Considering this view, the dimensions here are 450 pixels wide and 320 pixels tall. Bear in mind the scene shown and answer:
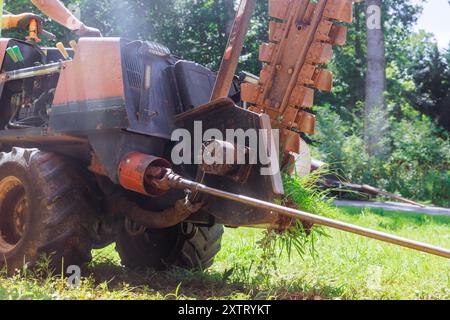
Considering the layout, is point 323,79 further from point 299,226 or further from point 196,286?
point 196,286

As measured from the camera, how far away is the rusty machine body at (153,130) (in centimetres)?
388

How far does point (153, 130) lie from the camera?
162 inches

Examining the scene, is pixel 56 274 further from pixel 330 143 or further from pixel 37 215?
pixel 330 143

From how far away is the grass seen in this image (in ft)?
12.0

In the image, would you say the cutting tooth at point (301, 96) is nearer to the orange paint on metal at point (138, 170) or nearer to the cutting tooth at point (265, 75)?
the cutting tooth at point (265, 75)

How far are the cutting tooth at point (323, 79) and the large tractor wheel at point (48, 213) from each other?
5.89 feet

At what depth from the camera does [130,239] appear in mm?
5145

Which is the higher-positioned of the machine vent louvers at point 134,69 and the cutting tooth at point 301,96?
the machine vent louvers at point 134,69

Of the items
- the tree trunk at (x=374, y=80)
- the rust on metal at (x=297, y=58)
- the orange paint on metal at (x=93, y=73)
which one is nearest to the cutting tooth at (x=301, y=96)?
the rust on metal at (x=297, y=58)

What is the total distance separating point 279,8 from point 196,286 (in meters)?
2.11

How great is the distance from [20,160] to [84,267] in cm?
88

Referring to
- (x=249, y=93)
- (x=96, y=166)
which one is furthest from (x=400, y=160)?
(x=96, y=166)

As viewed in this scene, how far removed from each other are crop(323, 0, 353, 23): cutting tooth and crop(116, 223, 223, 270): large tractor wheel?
81.4 inches

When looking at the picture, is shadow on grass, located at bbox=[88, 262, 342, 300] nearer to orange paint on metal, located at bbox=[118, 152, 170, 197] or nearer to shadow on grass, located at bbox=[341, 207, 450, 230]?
orange paint on metal, located at bbox=[118, 152, 170, 197]
